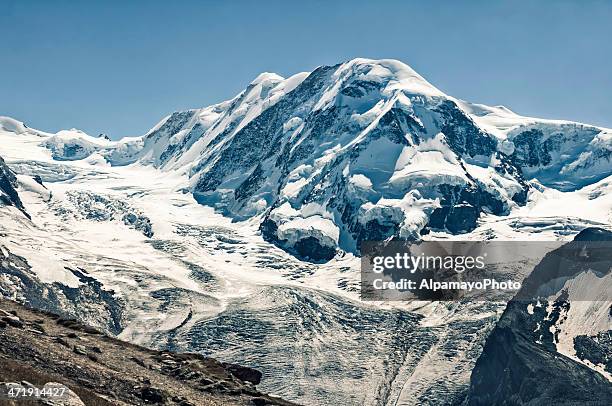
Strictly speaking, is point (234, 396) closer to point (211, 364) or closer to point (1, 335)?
point (211, 364)

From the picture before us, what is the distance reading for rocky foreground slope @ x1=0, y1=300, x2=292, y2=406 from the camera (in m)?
103

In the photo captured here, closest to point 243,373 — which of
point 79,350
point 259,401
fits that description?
point 259,401

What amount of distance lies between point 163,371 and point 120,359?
456 centimetres

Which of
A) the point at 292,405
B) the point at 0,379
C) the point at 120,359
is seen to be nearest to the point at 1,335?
the point at 120,359

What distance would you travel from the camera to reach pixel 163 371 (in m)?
121

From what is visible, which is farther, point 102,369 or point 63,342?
point 63,342

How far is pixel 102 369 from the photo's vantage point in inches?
4365

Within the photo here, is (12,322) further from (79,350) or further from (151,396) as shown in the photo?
(151,396)

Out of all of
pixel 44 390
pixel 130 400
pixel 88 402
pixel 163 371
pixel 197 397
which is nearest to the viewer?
pixel 44 390

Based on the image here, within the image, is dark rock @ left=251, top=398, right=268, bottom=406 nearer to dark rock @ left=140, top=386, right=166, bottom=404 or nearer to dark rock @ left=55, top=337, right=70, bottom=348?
dark rock @ left=140, top=386, right=166, bottom=404

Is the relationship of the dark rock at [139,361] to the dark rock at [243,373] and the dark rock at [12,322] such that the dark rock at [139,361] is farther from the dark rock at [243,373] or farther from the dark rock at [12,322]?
the dark rock at [243,373]

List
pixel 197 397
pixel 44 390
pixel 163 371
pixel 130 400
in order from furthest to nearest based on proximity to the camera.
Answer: pixel 163 371 < pixel 197 397 < pixel 130 400 < pixel 44 390

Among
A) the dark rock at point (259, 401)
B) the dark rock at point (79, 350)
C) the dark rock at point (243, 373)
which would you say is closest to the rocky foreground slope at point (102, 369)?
the dark rock at point (79, 350)

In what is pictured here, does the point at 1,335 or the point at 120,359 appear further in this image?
the point at 120,359
